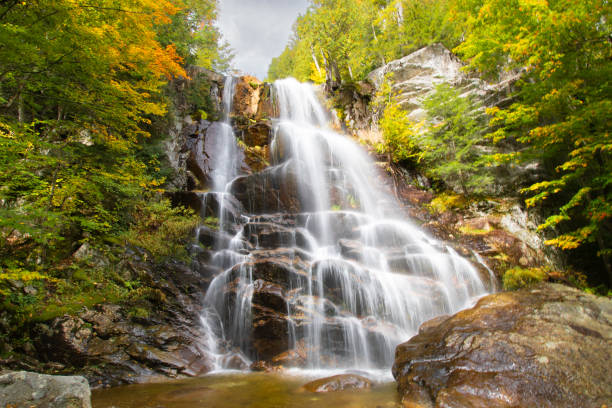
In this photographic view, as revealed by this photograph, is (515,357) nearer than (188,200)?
Yes

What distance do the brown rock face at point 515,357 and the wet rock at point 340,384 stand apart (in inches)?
25.6

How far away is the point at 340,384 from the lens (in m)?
4.59

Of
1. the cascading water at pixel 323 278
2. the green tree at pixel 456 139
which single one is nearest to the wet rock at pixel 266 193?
the cascading water at pixel 323 278

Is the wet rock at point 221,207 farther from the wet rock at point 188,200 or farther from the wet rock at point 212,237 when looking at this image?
the wet rock at point 212,237

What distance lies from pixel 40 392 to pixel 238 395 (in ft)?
8.80

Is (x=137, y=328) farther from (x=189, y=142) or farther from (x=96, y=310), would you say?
(x=189, y=142)

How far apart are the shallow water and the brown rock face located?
1.84 ft

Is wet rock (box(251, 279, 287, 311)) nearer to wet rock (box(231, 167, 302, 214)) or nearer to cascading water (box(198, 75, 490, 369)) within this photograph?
cascading water (box(198, 75, 490, 369))

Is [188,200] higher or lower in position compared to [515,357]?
higher

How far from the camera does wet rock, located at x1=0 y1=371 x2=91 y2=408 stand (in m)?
2.50

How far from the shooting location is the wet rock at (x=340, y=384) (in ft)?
14.8

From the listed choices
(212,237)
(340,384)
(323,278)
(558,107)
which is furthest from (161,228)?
(558,107)

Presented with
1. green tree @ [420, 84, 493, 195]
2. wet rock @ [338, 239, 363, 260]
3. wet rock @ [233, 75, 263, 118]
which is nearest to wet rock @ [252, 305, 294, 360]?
wet rock @ [338, 239, 363, 260]

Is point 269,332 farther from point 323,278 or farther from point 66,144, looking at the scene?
point 66,144
